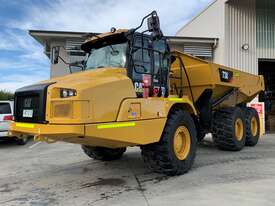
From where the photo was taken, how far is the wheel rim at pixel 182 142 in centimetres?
828

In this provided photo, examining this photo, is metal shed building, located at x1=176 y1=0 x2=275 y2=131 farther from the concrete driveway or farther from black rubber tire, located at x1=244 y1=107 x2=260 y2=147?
the concrete driveway

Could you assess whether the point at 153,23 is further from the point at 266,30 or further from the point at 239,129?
the point at 266,30

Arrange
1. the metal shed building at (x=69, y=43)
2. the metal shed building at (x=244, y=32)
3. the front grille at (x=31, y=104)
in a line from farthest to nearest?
the metal shed building at (x=244, y=32) < the metal shed building at (x=69, y=43) < the front grille at (x=31, y=104)

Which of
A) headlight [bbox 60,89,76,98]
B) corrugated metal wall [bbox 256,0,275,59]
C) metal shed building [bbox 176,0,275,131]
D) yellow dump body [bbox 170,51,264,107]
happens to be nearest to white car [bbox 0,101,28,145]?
yellow dump body [bbox 170,51,264,107]

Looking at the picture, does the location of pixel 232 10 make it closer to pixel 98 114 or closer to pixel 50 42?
pixel 50 42

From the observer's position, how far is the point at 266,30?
62.0 ft

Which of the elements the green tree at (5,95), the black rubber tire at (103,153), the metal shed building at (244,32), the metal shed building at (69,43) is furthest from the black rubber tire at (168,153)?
the green tree at (5,95)

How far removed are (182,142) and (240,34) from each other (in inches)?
439

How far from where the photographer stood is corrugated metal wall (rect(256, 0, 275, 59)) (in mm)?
18797

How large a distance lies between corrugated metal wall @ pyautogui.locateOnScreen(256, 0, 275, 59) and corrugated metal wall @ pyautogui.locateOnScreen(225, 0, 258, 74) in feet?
0.99

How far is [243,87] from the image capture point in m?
12.4

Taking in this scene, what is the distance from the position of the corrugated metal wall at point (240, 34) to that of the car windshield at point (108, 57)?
10706 mm

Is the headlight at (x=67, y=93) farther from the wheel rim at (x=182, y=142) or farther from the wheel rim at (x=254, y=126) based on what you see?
the wheel rim at (x=254, y=126)

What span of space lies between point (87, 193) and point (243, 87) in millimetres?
6994
